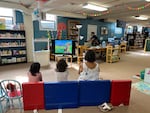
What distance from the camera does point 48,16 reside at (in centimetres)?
748

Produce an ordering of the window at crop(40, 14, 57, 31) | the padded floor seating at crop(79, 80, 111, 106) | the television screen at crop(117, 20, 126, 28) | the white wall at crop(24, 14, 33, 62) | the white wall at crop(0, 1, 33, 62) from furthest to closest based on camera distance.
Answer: the television screen at crop(117, 20, 126, 28) → the window at crop(40, 14, 57, 31) → the white wall at crop(24, 14, 33, 62) → the white wall at crop(0, 1, 33, 62) → the padded floor seating at crop(79, 80, 111, 106)

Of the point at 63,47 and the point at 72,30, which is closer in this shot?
the point at 63,47

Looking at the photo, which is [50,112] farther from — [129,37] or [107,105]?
[129,37]

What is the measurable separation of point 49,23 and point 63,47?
2930mm

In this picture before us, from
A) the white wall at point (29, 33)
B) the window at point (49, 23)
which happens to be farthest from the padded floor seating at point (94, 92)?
the window at point (49, 23)

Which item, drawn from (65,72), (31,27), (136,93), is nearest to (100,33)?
(31,27)

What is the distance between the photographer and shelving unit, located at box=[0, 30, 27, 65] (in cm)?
576

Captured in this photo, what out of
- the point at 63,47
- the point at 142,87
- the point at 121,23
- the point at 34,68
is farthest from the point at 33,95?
the point at 121,23

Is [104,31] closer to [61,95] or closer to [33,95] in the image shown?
[61,95]

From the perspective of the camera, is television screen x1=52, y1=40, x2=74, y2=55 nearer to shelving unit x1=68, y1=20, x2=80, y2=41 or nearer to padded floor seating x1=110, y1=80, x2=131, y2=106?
padded floor seating x1=110, y1=80, x2=131, y2=106

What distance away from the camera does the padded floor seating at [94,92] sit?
250cm

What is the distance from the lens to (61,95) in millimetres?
2455

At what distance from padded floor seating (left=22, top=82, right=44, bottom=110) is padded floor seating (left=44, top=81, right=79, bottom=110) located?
0.09 metres

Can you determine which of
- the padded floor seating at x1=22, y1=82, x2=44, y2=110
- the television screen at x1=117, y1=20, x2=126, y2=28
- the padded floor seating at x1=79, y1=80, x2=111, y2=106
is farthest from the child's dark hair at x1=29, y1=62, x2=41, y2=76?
the television screen at x1=117, y1=20, x2=126, y2=28
